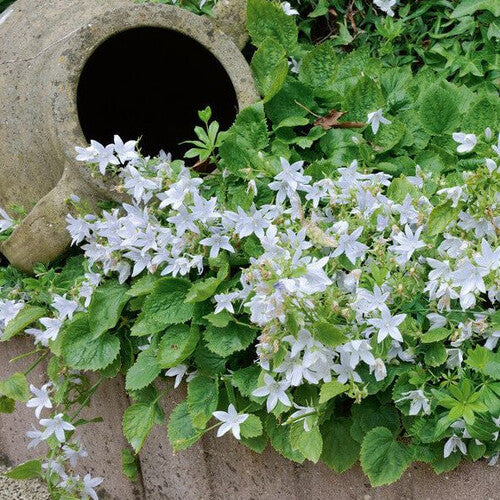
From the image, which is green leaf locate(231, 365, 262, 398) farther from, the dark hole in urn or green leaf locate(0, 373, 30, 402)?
the dark hole in urn

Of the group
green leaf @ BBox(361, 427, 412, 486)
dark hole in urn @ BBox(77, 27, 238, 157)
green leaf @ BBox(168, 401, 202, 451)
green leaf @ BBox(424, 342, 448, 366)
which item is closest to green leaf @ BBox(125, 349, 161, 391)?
green leaf @ BBox(168, 401, 202, 451)

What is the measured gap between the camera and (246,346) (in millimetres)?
1955

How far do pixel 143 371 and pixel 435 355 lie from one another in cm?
69

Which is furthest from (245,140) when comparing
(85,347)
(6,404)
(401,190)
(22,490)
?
(22,490)

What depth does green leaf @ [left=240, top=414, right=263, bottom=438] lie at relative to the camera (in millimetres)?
1938

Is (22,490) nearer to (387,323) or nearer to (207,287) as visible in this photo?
(207,287)

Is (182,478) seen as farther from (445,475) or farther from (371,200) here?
(371,200)

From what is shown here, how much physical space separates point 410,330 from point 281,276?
339 mm

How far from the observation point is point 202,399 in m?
2.03

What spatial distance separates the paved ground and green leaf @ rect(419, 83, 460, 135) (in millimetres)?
1749

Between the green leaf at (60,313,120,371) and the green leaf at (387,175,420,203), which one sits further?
the green leaf at (60,313,120,371)

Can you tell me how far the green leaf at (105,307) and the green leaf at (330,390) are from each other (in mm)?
625

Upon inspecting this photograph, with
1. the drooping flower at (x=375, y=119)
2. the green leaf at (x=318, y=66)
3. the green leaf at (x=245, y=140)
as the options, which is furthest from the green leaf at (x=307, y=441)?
the green leaf at (x=318, y=66)

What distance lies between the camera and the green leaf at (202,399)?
2004mm
